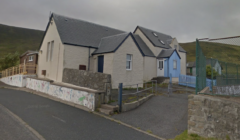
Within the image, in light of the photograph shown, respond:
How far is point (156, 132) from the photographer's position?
588 cm

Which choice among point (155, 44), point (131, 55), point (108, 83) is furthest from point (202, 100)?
point (155, 44)

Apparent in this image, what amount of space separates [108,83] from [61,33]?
9.73 metres

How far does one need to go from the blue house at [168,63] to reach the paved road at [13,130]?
19609mm

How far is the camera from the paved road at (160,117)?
610cm

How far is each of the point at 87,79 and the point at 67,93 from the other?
5.36 ft

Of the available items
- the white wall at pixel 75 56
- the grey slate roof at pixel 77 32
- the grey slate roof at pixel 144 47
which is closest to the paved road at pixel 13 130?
the white wall at pixel 75 56

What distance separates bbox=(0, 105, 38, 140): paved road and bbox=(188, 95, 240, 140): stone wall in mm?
5351

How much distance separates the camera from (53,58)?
52.9 ft

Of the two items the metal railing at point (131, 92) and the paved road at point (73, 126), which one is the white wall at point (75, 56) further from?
the paved road at point (73, 126)

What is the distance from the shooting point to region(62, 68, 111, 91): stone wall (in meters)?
→ 9.16

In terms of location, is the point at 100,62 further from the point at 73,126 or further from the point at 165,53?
the point at 165,53

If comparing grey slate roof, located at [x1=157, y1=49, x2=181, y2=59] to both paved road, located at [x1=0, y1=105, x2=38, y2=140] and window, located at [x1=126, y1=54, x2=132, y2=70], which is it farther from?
paved road, located at [x1=0, y1=105, x2=38, y2=140]

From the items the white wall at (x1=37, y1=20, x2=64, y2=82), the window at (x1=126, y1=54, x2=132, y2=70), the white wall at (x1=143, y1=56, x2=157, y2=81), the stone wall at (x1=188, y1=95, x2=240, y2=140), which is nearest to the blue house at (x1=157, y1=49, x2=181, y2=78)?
the white wall at (x1=143, y1=56, x2=157, y2=81)

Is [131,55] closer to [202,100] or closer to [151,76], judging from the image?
[151,76]
